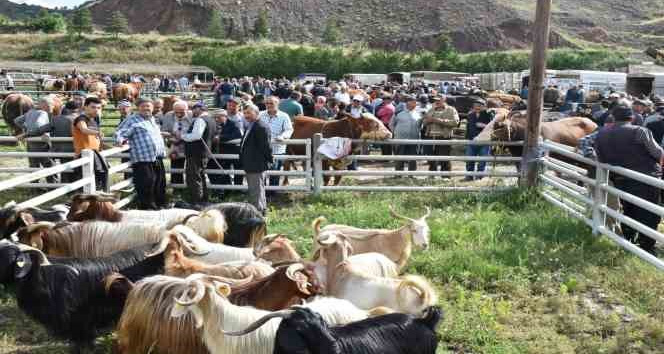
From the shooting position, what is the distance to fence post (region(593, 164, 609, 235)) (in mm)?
8453

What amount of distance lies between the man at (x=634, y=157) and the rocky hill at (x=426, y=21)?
291ft

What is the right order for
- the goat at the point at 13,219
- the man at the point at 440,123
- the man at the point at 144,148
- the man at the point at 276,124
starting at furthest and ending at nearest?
the man at the point at 440,123, the man at the point at 276,124, the man at the point at 144,148, the goat at the point at 13,219

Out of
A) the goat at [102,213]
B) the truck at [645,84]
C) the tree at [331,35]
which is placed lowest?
the goat at [102,213]

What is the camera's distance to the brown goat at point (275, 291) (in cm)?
483

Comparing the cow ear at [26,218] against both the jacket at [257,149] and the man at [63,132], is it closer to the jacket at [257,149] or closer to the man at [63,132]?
the jacket at [257,149]

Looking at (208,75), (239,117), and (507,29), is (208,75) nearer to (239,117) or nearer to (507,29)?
(239,117)

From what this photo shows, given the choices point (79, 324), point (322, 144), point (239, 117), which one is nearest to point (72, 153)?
point (239, 117)

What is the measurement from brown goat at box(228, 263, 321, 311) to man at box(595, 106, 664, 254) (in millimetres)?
4812

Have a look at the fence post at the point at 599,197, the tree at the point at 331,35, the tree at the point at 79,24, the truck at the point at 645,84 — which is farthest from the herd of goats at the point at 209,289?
the tree at the point at 331,35

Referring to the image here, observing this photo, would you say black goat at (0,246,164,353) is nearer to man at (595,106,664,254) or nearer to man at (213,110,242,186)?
man at (213,110,242,186)

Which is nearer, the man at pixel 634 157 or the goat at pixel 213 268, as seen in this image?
the goat at pixel 213 268

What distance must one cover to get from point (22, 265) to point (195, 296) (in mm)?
1849

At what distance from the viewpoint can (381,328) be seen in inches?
167

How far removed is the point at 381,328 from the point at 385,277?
1.61 metres
